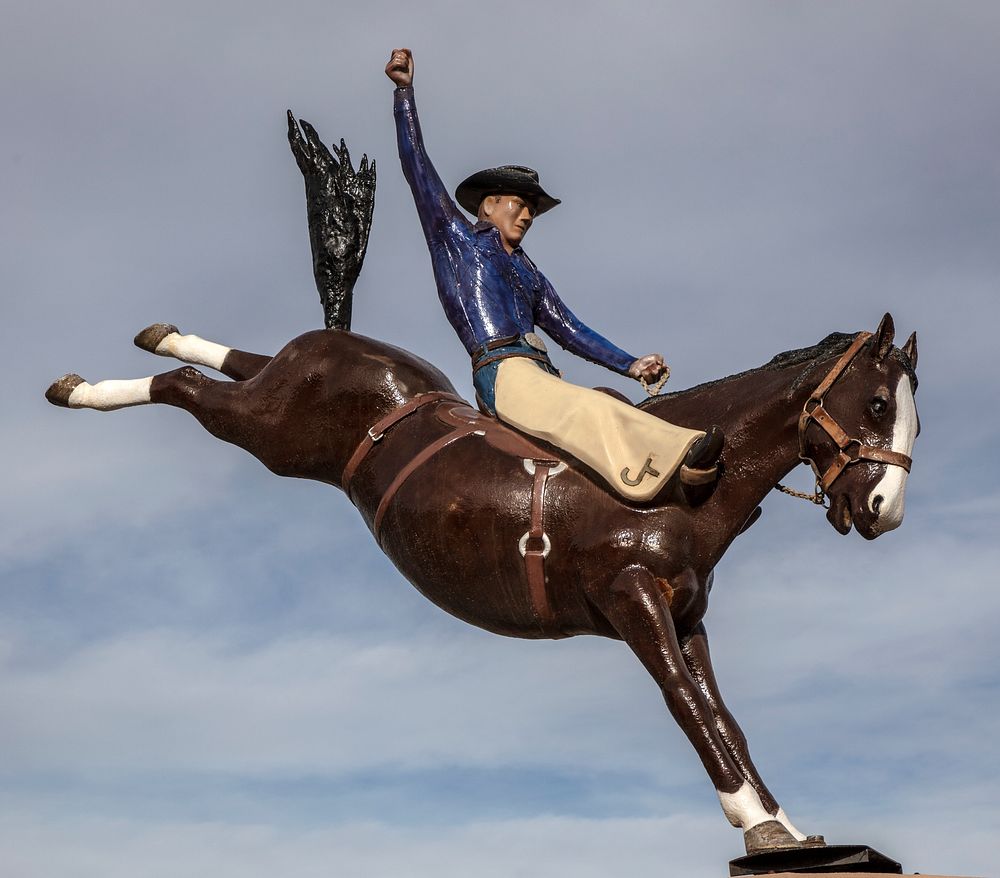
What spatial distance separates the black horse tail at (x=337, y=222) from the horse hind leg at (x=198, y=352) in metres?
0.48

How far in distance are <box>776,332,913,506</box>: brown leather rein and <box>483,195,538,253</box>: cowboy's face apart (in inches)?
78.7

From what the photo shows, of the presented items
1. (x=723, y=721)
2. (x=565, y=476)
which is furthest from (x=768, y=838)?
(x=565, y=476)

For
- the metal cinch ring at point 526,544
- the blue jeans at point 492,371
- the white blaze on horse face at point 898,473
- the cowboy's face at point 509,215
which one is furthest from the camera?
the cowboy's face at point 509,215

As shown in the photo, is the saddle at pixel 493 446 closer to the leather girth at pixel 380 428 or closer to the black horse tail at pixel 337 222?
the leather girth at pixel 380 428

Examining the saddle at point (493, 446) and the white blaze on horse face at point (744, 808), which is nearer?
the white blaze on horse face at point (744, 808)

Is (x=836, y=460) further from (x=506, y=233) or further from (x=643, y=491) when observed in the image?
(x=506, y=233)

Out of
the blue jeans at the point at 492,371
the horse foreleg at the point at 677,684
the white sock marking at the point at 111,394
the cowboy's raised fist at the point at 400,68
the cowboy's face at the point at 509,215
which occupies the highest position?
the cowboy's raised fist at the point at 400,68

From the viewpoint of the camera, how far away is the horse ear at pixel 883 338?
6973 mm

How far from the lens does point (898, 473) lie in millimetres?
6824

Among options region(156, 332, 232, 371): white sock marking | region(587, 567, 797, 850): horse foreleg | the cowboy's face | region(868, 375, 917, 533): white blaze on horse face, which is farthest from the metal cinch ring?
region(156, 332, 232, 371): white sock marking

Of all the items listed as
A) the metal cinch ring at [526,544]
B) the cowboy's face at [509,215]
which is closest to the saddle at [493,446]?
the metal cinch ring at [526,544]

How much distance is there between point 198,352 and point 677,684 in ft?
11.2

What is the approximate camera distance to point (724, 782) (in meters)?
6.62

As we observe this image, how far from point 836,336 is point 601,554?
1437 millimetres
